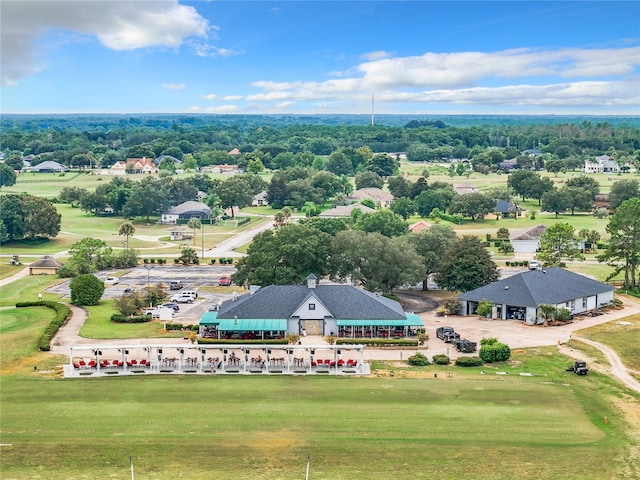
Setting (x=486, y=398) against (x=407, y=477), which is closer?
(x=407, y=477)

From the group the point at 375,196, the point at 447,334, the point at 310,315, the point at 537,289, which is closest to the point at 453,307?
the point at 537,289

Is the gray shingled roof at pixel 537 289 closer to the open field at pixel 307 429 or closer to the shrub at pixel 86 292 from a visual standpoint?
the open field at pixel 307 429

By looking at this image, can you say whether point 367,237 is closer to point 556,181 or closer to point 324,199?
point 324,199

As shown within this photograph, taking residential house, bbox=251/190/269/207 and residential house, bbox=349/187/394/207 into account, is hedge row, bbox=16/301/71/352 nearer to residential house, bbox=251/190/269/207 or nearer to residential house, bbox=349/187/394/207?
residential house, bbox=251/190/269/207

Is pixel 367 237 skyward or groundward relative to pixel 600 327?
skyward

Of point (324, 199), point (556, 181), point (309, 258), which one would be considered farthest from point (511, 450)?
point (556, 181)

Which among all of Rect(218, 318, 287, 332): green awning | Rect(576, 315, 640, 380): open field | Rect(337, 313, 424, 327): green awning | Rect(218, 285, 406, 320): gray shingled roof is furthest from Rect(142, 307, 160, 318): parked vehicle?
Rect(576, 315, 640, 380): open field

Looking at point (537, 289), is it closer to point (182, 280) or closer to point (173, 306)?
point (173, 306)
